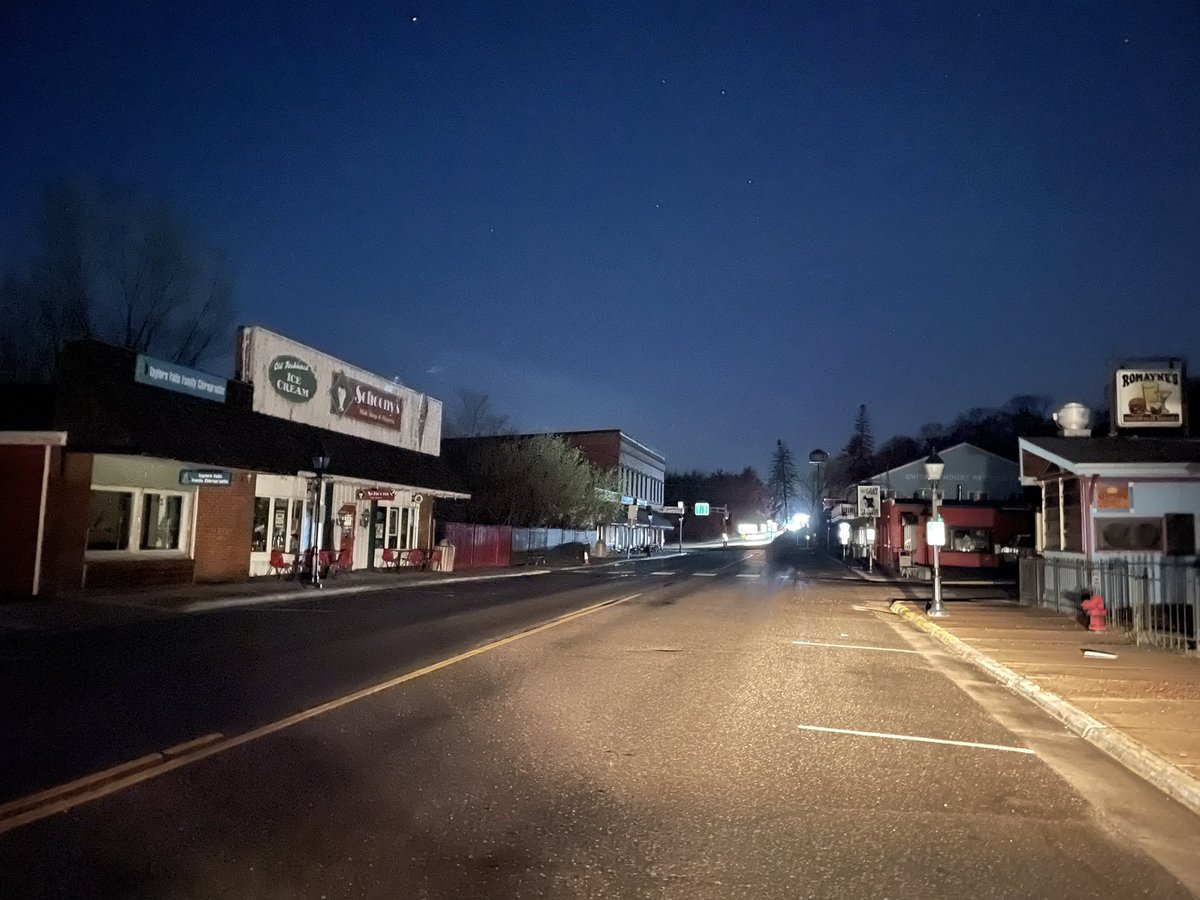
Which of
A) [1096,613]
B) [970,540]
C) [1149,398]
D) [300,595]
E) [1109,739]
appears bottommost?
[1109,739]

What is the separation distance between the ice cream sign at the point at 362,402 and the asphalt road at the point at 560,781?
1714cm

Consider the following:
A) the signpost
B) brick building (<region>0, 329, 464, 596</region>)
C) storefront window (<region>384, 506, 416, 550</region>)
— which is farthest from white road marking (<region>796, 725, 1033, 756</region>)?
storefront window (<region>384, 506, 416, 550</region>)

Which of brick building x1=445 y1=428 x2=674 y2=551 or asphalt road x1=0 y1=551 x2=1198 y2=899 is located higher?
brick building x1=445 y1=428 x2=674 y2=551

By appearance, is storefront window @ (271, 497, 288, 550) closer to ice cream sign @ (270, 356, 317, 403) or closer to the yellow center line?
ice cream sign @ (270, 356, 317, 403)

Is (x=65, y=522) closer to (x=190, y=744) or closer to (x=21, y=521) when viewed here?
(x=21, y=521)

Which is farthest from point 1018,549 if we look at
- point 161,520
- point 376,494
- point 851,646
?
point 161,520

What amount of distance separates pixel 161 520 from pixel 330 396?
8237mm

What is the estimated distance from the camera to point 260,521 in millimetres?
26672

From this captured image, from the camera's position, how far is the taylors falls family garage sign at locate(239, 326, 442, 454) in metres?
26.3

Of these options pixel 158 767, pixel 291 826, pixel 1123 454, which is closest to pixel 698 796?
pixel 291 826

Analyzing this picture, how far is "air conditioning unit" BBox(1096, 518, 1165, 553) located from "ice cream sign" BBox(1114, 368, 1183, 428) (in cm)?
343

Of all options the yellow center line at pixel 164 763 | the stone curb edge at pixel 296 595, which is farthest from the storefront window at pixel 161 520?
the yellow center line at pixel 164 763

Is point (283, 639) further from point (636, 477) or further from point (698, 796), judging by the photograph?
point (636, 477)

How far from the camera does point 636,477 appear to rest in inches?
3145
